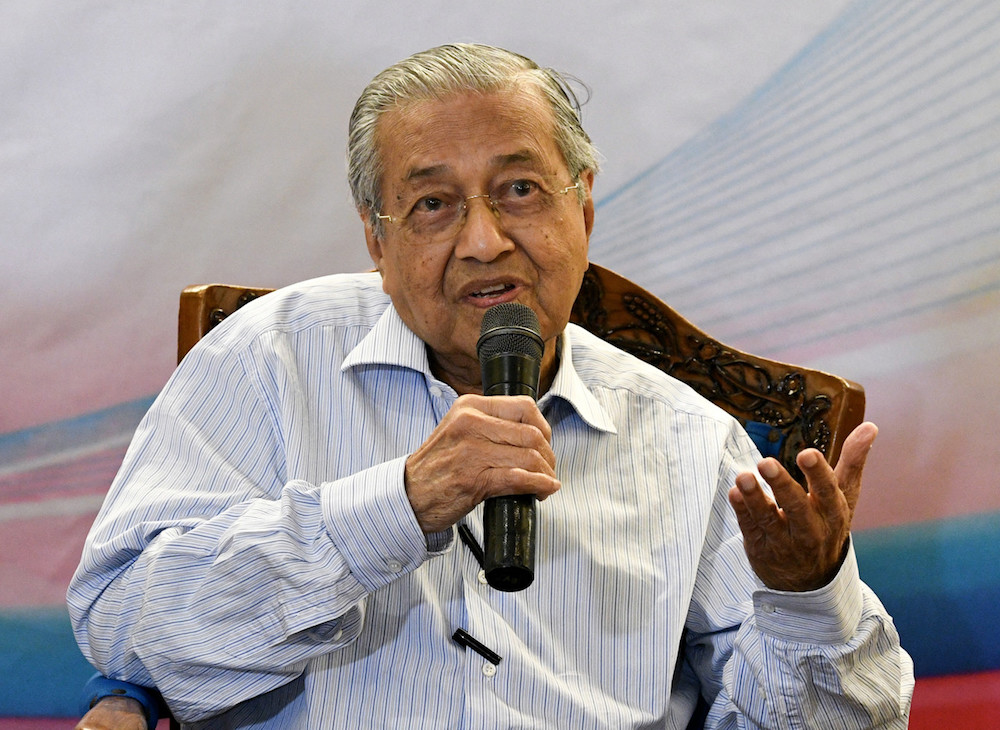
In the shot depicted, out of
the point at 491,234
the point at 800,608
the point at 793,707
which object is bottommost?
the point at 793,707

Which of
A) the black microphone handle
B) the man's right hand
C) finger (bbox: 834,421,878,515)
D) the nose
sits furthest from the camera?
the nose

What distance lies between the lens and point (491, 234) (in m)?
1.75

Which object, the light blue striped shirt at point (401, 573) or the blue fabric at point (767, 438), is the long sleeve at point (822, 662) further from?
the blue fabric at point (767, 438)

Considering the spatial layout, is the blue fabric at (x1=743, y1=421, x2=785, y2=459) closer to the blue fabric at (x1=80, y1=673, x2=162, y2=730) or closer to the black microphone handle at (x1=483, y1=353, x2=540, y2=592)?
the black microphone handle at (x1=483, y1=353, x2=540, y2=592)

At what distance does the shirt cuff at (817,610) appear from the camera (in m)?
1.52

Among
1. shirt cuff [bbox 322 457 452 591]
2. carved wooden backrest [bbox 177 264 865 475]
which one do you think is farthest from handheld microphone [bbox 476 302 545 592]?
carved wooden backrest [bbox 177 264 865 475]

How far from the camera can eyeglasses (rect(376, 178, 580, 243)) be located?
180 cm

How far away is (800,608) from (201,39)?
6.44 feet

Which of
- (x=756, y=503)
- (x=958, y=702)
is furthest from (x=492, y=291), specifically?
(x=958, y=702)

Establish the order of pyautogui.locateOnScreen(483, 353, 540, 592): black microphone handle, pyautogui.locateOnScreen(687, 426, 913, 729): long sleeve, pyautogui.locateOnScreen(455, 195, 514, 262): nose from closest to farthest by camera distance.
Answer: pyautogui.locateOnScreen(483, 353, 540, 592): black microphone handle < pyautogui.locateOnScreen(687, 426, 913, 729): long sleeve < pyautogui.locateOnScreen(455, 195, 514, 262): nose

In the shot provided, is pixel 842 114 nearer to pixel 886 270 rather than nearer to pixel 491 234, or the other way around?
pixel 886 270

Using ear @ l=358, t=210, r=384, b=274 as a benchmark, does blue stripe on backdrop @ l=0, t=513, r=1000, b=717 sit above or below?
below

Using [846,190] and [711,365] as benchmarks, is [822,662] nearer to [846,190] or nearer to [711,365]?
[711,365]

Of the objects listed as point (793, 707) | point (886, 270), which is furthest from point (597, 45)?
point (793, 707)
